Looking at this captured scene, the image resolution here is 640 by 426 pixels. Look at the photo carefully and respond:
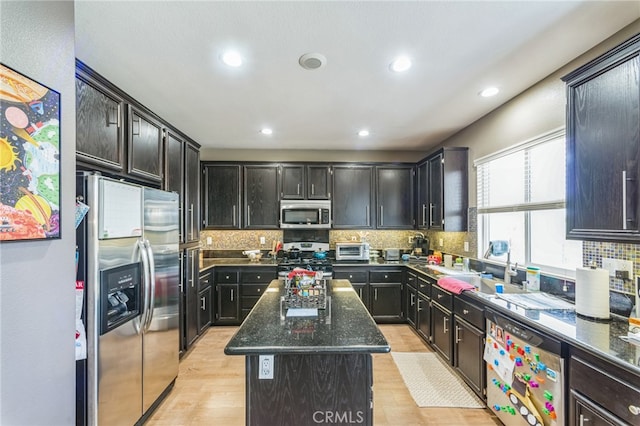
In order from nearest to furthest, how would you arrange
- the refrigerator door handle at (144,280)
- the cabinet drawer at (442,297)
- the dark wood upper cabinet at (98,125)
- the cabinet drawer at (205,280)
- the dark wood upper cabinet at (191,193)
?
the dark wood upper cabinet at (98,125) < the refrigerator door handle at (144,280) < the cabinet drawer at (442,297) < the dark wood upper cabinet at (191,193) < the cabinet drawer at (205,280)

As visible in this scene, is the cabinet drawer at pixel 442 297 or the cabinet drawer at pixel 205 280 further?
the cabinet drawer at pixel 205 280

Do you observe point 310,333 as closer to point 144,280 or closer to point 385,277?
point 144,280

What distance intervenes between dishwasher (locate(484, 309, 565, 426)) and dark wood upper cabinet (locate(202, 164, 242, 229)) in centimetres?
350

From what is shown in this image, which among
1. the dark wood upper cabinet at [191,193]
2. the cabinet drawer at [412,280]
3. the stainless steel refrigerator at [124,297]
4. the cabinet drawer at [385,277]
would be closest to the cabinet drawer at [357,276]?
the cabinet drawer at [385,277]

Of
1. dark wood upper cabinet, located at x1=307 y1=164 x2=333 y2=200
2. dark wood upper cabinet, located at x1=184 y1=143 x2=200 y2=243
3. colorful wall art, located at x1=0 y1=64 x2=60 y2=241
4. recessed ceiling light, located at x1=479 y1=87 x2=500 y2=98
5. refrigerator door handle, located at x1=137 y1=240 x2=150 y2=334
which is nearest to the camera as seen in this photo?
colorful wall art, located at x1=0 y1=64 x2=60 y2=241

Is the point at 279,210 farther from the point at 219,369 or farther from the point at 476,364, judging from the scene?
the point at 476,364

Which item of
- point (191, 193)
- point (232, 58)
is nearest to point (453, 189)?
point (232, 58)

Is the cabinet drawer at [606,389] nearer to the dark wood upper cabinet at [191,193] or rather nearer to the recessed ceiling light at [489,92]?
the recessed ceiling light at [489,92]

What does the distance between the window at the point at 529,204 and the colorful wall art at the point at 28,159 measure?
3123 mm

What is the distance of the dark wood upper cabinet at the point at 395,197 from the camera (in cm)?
449

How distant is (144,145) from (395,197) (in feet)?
11.2

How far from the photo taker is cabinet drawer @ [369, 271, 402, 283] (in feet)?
13.4

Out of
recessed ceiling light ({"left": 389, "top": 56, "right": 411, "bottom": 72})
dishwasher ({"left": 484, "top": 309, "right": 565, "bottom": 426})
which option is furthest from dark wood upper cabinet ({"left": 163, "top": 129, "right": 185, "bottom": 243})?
dishwasher ({"left": 484, "top": 309, "right": 565, "bottom": 426})

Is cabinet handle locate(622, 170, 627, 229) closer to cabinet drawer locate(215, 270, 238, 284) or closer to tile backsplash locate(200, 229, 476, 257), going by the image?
tile backsplash locate(200, 229, 476, 257)
